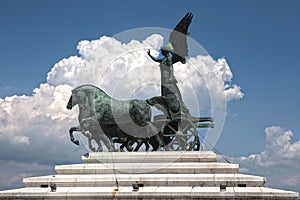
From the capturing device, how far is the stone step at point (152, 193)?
96.2 ft

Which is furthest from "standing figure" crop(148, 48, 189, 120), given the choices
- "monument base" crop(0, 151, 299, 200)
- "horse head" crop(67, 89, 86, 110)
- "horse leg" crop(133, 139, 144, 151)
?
"horse head" crop(67, 89, 86, 110)

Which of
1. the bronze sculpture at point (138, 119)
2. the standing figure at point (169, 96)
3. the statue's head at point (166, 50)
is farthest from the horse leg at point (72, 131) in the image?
the statue's head at point (166, 50)

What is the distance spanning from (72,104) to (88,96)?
1295mm

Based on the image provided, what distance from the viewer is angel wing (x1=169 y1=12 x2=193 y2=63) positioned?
39009 millimetres

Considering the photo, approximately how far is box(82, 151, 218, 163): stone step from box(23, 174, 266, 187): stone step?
1.96m

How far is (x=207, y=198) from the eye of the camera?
2970 centimetres

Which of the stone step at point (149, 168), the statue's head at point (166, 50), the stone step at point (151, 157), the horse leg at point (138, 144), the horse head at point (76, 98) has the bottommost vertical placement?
the stone step at point (149, 168)

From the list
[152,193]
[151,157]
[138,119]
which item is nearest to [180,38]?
[138,119]

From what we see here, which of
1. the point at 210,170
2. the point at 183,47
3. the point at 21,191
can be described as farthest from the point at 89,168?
the point at 183,47

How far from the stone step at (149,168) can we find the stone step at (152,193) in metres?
1.99

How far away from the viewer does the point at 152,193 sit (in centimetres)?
3028

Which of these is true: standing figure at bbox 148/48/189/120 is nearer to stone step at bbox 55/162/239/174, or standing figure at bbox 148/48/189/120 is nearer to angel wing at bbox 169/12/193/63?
angel wing at bbox 169/12/193/63

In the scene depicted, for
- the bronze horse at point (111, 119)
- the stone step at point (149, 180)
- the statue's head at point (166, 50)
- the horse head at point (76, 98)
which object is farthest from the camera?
the statue's head at point (166, 50)

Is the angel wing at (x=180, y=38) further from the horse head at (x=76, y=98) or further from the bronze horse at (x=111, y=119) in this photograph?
the horse head at (x=76, y=98)
